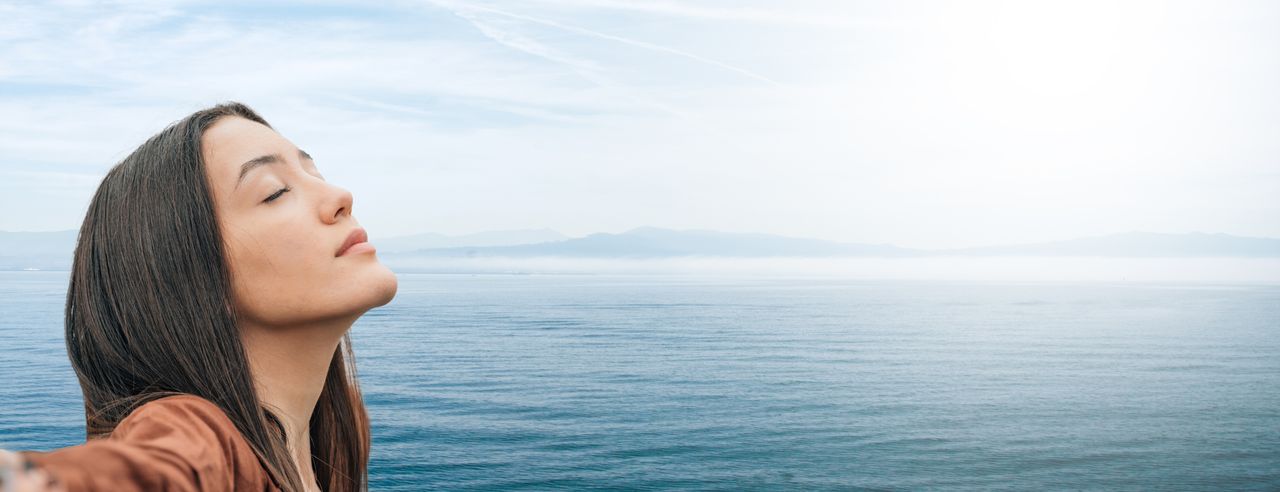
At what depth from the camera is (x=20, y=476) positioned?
2.40ft

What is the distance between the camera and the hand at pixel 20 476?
0.71 m

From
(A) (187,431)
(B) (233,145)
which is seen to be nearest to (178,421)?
(A) (187,431)

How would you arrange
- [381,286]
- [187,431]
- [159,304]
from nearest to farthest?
[187,431] < [159,304] < [381,286]

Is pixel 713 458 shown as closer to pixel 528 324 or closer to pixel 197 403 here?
pixel 197 403

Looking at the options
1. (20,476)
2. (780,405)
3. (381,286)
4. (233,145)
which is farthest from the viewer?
(780,405)

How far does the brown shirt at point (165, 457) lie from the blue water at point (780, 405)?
29278mm

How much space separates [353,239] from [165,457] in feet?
3.22

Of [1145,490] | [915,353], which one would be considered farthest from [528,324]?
[1145,490]

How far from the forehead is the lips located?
30cm

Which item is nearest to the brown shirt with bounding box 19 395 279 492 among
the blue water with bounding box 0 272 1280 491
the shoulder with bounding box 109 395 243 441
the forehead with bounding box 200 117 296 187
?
the shoulder with bounding box 109 395 243 441

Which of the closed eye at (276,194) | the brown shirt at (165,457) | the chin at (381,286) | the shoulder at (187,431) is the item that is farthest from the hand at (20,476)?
the closed eye at (276,194)

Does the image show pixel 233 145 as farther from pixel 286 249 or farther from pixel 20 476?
pixel 20 476

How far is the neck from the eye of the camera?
2.26 m

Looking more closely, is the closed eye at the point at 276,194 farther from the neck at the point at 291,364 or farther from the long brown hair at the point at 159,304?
Result: the neck at the point at 291,364
